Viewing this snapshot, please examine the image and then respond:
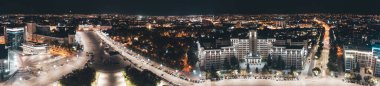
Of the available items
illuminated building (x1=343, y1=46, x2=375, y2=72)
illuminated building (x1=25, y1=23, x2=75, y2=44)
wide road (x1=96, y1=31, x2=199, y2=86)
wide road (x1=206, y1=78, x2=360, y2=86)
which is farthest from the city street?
illuminated building (x1=343, y1=46, x2=375, y2=72)

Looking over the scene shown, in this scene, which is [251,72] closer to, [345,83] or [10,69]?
[345,83]

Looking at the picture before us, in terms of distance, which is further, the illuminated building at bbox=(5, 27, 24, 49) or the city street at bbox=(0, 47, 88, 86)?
the illuminated building at bbox=(5, 27, 24, 49)

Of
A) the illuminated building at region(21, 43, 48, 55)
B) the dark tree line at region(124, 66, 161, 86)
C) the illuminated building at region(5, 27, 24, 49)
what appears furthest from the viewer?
the illuminated building at region(5, 27, 24, 49)

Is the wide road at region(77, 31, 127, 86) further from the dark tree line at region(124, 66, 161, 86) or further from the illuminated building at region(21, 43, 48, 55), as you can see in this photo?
the illuminated building at region(21, 43, 48, 55)

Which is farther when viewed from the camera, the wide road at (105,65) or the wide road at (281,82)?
the wide road at (105,65)

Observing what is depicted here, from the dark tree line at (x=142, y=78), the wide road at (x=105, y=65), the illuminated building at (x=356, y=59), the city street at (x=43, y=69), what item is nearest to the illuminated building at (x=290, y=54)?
the illuminated building at (x=356, y=59)

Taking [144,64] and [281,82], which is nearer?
[281,82]

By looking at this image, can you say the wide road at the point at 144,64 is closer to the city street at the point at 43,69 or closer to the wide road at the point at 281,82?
the wide road at the point at 281,82

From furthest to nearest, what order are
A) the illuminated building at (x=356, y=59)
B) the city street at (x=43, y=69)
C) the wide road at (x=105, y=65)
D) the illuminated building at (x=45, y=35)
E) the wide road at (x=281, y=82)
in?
the illuminated building at (x=45, y=35), the illuminated building at (x=356, y=59), the city street at (x=43, y=69), the wide road at (x=105, y=65), the wide road at (x=281, y=82)

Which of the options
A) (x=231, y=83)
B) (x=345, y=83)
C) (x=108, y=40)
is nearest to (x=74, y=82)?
(x=231, y=83)

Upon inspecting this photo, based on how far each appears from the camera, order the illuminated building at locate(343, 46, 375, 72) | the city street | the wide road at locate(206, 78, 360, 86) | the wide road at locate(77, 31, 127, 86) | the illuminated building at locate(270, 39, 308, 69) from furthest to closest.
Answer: the illuminated building at locate(270, 39, 308, 69) < the illuminated building at locate(343, 46, 375, 72) < the city street < the wide road at locate(77, 31, 127, 86) < the wide road at locate(206, 78, 360, 86)

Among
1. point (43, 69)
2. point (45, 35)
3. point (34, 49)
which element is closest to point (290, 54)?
point (43, 69)

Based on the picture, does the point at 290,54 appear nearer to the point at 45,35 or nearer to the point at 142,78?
the point at 142,78
